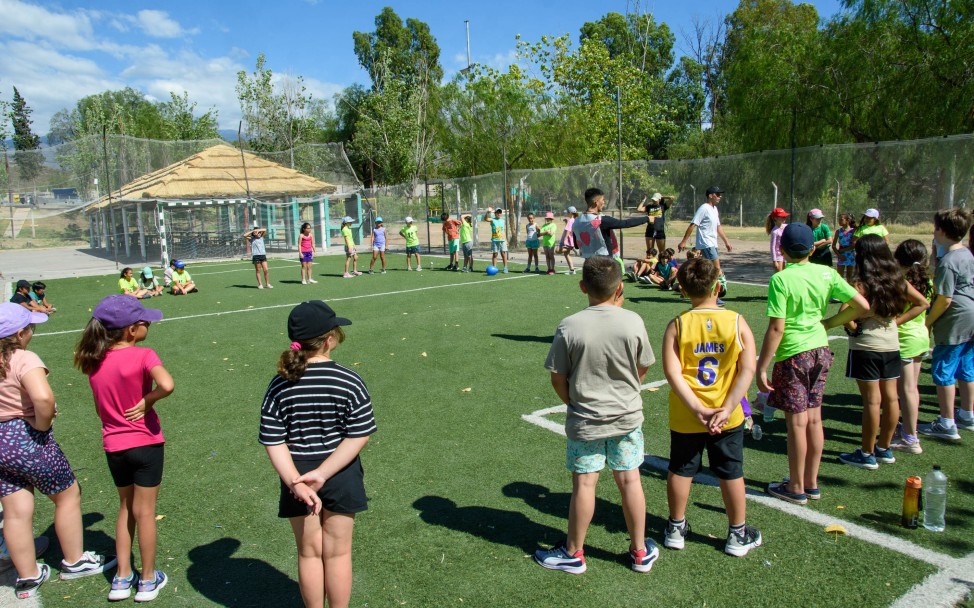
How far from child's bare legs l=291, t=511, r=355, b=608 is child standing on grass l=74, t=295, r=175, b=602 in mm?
1044

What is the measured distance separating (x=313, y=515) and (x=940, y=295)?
4.94m

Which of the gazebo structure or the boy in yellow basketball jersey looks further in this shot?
the gazebo structure

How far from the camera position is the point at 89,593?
12.1ft

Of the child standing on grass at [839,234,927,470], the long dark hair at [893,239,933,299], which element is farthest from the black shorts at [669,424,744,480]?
the long dark hair at [893,239,933,299]

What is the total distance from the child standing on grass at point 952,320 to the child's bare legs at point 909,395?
1.18 feet

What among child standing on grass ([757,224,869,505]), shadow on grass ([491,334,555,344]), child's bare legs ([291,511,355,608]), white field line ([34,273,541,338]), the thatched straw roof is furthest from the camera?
the thatched straw roof

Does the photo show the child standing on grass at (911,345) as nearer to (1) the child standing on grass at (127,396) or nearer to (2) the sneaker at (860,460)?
(2) the sneaker at (860,460)

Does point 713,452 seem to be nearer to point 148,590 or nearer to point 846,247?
point 148,590

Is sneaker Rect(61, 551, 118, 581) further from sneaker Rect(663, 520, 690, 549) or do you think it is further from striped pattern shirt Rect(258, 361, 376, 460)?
sneaker Rect(663, 520, 690, 549)

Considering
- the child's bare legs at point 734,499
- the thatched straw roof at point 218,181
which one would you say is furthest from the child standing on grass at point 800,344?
the thatched straw roof at point 218,181

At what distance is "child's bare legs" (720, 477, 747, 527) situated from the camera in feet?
12.0

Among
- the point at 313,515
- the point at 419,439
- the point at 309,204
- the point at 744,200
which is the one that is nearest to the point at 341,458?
the point at 313,515

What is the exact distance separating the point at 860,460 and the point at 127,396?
196 inches

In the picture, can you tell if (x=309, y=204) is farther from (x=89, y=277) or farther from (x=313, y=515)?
(x=313, y=515)
